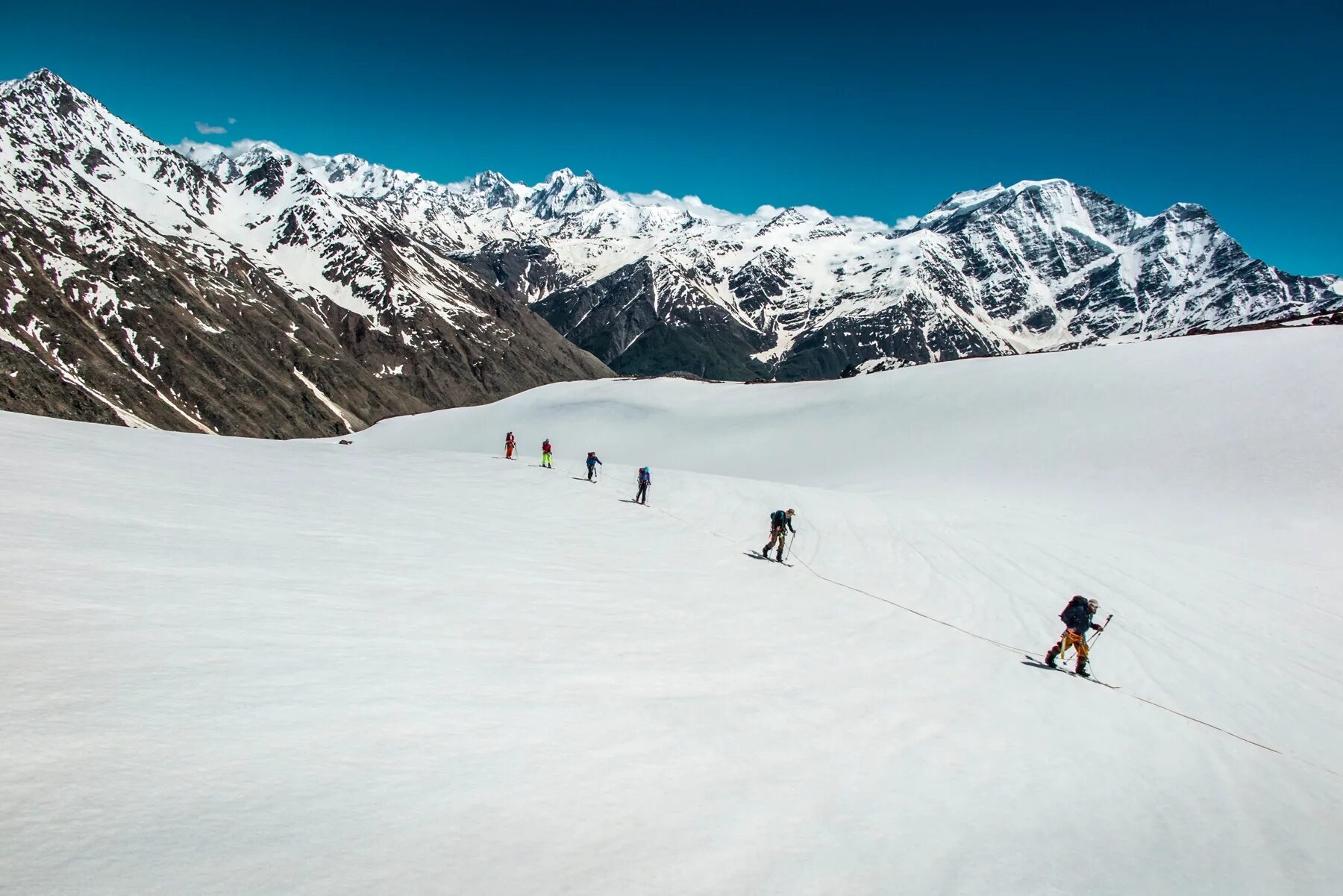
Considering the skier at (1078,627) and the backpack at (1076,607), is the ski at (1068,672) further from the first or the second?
the backpack at (1076,607)

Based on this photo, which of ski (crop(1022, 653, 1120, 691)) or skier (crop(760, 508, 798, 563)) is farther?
skier (crop(760, 508, 798, 563))

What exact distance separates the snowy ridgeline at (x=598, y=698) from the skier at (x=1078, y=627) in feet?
2.06

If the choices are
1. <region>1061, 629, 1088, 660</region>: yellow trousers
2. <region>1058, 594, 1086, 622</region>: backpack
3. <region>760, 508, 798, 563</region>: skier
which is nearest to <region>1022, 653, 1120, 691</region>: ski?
<region>1061, 629, 1088, 660</region>: yellow trousers

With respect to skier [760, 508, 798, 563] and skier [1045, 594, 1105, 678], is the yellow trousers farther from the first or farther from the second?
skier [760, 508, 798, 563]

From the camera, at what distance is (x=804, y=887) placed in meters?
5.88

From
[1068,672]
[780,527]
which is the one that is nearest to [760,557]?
[780,527]

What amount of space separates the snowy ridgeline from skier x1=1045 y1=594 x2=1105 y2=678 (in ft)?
2.06

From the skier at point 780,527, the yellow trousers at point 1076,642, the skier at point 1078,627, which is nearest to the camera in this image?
the yellow trousers at point 1076,642

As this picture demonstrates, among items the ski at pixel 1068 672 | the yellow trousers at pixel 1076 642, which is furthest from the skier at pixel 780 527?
the yellow trousers at pixel 1076 642

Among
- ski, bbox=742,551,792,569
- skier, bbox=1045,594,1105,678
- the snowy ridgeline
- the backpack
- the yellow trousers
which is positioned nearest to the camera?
the snowy ridgeline

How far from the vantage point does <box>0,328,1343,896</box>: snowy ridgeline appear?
17.9 ft

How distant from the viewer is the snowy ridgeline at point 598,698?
545 centimetres

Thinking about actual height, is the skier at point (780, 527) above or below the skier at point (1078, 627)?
above

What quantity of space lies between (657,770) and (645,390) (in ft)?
191
